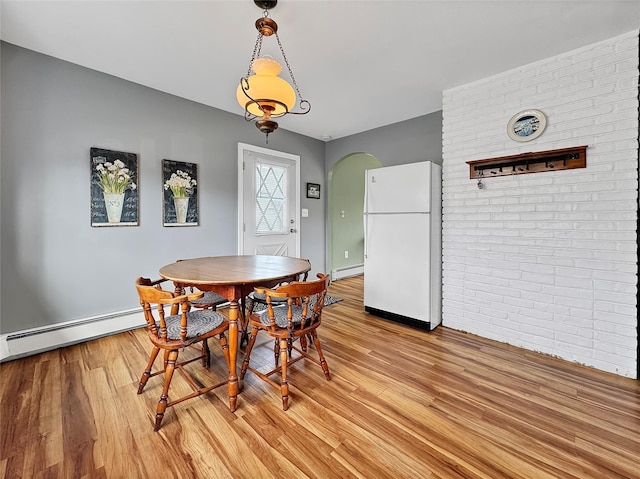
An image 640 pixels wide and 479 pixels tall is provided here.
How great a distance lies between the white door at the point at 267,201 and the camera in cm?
372

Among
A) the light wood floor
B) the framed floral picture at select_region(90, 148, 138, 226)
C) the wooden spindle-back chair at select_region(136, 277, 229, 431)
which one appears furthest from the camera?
the framed floral picture at select_region(90, 148, 138, 226)

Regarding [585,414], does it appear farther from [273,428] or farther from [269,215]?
[269,215]

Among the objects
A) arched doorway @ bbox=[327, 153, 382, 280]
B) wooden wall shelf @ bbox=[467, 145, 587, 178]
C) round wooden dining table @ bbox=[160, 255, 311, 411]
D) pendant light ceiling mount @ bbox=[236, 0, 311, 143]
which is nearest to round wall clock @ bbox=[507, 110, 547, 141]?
wooden wall shelf @ bbox=[467, 145, 587, 178]

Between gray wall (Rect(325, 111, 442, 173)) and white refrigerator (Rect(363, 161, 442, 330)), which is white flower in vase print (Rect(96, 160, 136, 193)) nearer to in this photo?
white refrigerator (Rect(363, 161, 442, 330))

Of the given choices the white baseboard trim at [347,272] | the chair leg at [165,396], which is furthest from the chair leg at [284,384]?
the white baseboard trim at [347,272]

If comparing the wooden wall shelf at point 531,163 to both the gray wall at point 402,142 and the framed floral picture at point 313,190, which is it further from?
the framed floral picture at point 313,190

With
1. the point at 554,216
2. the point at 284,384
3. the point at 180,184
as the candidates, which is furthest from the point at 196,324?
the point at 554,216

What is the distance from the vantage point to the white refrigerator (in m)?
2.88

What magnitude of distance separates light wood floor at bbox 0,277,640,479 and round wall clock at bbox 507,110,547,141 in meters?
1.91

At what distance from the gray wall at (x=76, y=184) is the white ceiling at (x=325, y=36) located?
0.23m

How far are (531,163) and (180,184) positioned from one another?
11.3 ft

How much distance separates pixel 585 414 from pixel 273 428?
5.96 feet

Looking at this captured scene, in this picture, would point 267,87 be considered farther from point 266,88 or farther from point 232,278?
point 232,278

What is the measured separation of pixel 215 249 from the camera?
3.47 metres
